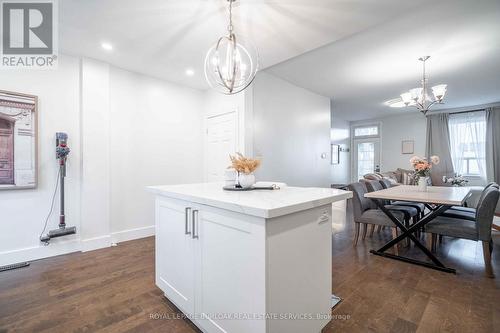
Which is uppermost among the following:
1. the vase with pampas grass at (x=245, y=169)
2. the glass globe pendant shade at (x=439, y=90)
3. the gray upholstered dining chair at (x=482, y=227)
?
the glass globe pendant shade at (x=439, y=90)

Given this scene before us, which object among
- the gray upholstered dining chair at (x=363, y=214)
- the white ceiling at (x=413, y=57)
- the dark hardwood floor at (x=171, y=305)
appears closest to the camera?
the dark hardwood floor at (x=171, y=305)

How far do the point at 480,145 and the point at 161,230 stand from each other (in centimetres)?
824

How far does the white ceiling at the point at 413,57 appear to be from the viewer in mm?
2357

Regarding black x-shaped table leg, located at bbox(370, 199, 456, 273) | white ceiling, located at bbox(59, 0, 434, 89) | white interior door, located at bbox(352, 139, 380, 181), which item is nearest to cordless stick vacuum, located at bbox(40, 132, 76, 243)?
white ceiling, located at bbox(59, 0, 434, 89)

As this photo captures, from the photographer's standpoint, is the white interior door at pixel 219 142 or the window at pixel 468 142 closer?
A: the white interior door at pixel 219 142

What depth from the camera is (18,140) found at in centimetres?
264

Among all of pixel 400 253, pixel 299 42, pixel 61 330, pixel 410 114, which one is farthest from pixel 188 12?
pixel 410 114

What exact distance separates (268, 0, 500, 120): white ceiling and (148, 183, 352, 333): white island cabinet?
2351 mm

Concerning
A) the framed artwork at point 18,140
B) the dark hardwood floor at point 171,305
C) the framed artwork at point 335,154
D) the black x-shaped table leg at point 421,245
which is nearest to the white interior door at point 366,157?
the framed artwork at point 335,154

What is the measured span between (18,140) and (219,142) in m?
2.58

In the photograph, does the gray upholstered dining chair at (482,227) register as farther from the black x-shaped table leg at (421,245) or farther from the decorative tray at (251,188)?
the decorative tray at (251,188)

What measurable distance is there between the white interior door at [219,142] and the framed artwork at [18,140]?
238 cm

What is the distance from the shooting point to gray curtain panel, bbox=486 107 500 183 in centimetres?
575

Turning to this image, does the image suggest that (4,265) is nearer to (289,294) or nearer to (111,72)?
(111,72)
